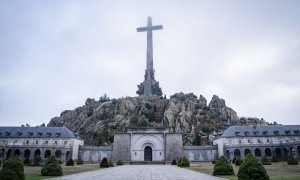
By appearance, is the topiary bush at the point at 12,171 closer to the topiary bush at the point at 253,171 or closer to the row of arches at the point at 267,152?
the topiary bush at the point at 253,171

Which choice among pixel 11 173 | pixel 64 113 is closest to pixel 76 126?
pixel 64 113

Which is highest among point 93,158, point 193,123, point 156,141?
point 193,123

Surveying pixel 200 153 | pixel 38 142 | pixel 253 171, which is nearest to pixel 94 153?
pixel 38 142

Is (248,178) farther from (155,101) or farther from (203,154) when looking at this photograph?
(155,101)

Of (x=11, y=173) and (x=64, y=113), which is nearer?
(x=11, y=173)

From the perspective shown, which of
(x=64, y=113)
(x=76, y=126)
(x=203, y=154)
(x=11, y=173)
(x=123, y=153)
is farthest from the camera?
(x=64, y=113)

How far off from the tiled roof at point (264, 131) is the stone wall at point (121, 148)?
26.2 m

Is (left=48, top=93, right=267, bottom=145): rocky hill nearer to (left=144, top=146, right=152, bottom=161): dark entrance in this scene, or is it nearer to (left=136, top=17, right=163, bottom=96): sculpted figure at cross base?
(left=136, top=17, right=163, bottom=96): sculpted figure at cross base

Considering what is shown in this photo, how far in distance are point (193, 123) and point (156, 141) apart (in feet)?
107

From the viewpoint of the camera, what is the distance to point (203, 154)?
67.6 meters

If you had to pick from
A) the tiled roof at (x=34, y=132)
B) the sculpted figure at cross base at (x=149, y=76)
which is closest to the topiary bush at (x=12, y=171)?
the tiled roof at (x=34, y=132)

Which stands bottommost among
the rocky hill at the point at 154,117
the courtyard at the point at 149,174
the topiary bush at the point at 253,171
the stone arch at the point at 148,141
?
the courtyard at the point at 149,174

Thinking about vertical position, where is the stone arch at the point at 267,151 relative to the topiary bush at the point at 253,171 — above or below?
below

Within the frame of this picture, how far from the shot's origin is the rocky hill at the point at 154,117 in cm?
8956
